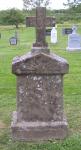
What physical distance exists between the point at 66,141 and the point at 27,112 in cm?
75

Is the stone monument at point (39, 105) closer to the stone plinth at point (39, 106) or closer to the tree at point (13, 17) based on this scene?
the stone plinth at point (39, 106)

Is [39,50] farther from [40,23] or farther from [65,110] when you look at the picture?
[65,110]

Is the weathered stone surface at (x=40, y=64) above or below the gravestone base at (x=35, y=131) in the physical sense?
above

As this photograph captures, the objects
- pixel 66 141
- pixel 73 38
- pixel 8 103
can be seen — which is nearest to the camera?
pixel 66 141

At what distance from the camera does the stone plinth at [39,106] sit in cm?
692

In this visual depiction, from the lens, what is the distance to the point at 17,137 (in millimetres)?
→ 6922

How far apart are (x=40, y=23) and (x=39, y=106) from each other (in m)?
1.31

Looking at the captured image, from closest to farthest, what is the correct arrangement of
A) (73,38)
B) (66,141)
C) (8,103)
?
(66,141)
(8,103)
(73,38)

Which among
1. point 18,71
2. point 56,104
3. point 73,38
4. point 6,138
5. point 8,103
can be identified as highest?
point 18,71

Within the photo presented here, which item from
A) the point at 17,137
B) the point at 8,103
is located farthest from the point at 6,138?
the point at 8,103

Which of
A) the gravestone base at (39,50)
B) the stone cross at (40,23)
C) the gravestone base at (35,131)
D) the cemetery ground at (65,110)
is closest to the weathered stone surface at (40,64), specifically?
the gravestone base at (39,50)

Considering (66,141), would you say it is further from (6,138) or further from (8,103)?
(8,103)

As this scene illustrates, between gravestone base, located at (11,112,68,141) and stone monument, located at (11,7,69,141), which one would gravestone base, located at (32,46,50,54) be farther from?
gravestone base, located at (11,112,68,141)

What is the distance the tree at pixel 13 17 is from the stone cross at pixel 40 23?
62505mm
